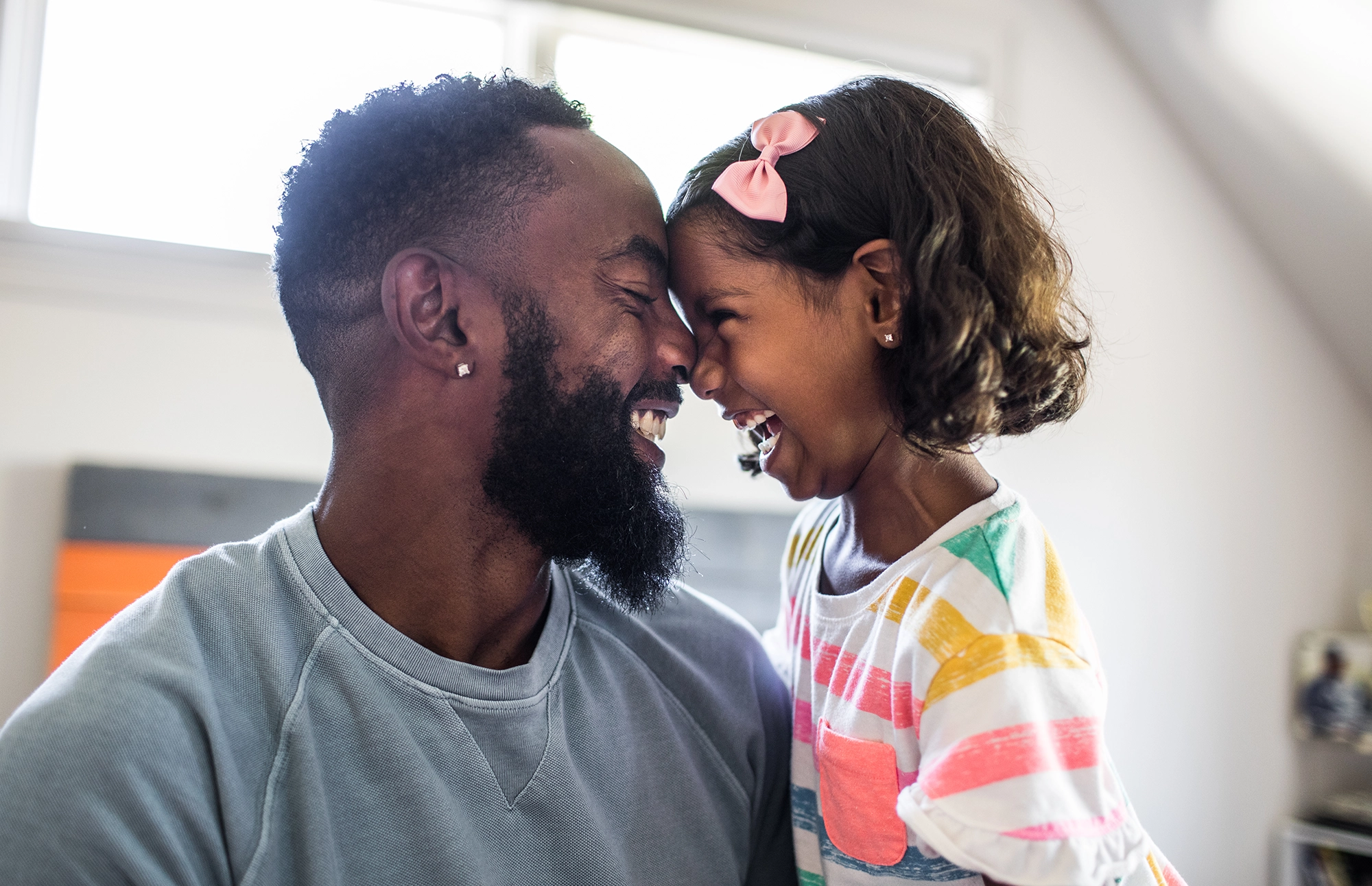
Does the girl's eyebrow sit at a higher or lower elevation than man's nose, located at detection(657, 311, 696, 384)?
higher

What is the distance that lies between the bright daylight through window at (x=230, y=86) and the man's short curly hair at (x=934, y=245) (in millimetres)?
1358

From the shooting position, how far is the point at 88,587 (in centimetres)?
202

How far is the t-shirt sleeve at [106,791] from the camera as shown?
78 centimetres

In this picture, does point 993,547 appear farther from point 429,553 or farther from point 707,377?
point 429,553

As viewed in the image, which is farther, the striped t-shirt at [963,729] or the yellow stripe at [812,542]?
the yellow stripe at [812,542]

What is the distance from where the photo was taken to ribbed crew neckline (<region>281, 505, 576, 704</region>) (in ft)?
3.35

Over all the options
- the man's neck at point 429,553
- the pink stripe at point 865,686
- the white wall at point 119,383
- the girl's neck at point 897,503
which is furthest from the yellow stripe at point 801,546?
the white wall at point 119,383

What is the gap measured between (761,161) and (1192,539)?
228cm

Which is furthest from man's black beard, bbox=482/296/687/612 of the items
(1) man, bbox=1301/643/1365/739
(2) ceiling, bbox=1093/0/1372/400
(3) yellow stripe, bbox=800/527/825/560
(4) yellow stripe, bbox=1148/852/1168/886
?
(1) man, bbox=1301/643/1365/739

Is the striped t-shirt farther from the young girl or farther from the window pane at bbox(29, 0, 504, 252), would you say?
the window pane at bbox(29, 0, 504, 252)

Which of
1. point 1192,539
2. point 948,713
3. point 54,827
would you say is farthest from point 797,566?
point 1192,539

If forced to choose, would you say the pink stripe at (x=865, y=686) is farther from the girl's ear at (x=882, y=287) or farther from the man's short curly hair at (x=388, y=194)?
the man's short curly hair at (x=388, y=194)

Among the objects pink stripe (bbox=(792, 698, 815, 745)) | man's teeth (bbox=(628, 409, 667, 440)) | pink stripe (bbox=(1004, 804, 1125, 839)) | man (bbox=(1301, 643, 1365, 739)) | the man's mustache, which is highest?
the man's mustache

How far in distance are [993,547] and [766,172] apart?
1.81 feet
